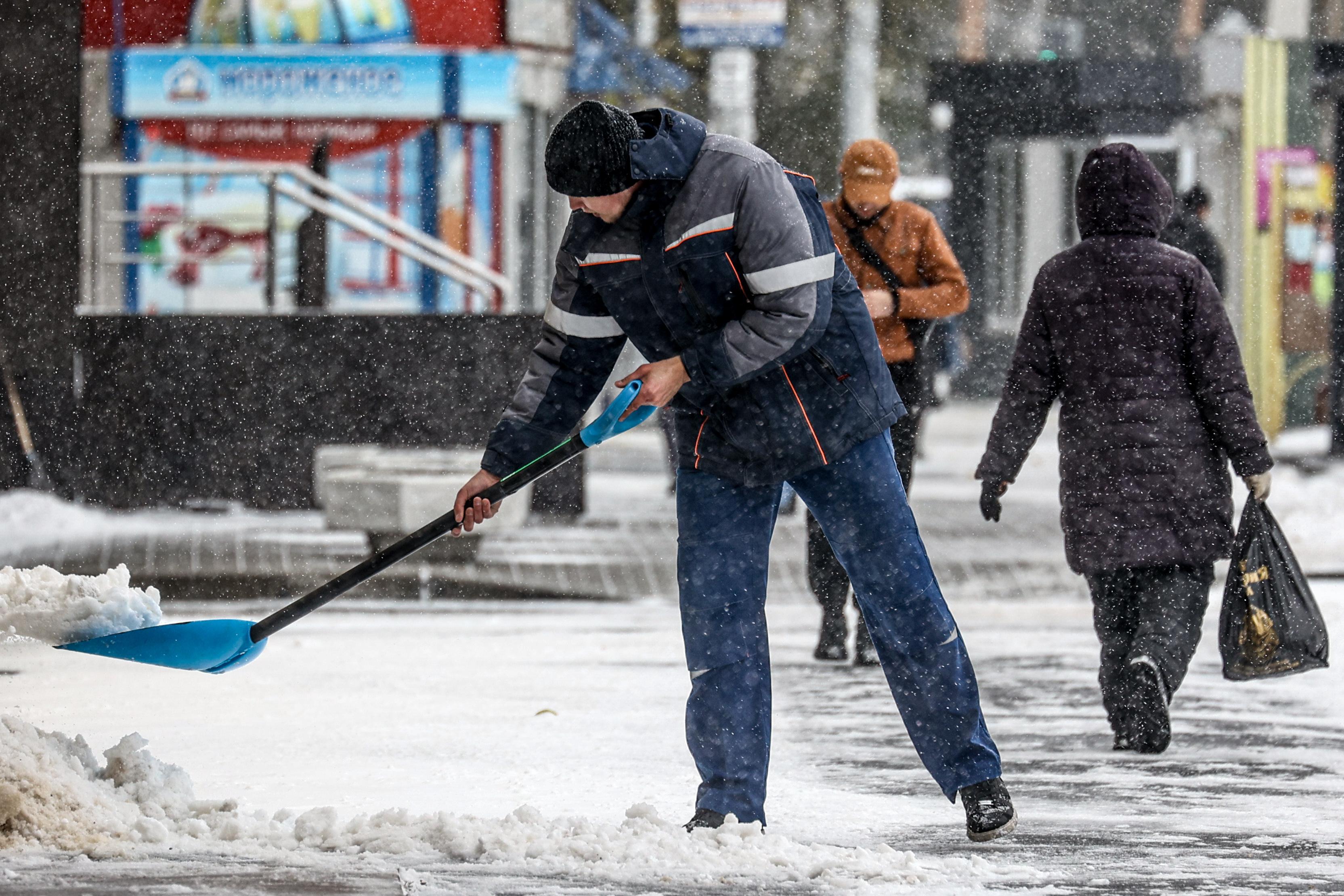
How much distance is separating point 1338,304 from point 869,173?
8728mm

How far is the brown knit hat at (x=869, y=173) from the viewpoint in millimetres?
6777

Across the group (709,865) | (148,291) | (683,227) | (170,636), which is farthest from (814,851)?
(148,291)

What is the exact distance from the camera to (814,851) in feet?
13.9

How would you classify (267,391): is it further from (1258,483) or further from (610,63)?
(610,63)

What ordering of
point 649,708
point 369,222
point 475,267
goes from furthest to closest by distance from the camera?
1. point 369,222
2. point 475,267
3. point 649,708

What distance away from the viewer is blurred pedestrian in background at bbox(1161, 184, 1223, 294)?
10.7 metres

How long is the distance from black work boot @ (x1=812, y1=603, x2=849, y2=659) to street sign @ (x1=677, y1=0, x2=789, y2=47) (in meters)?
5.43

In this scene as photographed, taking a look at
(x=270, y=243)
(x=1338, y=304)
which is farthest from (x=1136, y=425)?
(x=1338, y=304)

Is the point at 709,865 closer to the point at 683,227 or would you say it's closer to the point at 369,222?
the point at 683,227

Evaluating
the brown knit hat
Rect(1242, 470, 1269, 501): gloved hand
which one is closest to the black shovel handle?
Answer: Rect(1242, 470, 1269, 501): gloved hand

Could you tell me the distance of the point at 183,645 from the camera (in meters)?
4.86

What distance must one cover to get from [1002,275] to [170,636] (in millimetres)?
19730

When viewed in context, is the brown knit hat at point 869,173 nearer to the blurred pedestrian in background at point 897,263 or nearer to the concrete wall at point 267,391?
the blurred pedestrian in background at point 897,263

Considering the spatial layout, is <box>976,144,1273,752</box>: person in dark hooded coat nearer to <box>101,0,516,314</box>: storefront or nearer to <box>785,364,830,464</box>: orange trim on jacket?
<box>785,364,830,464</box>: orange trim on jacket
